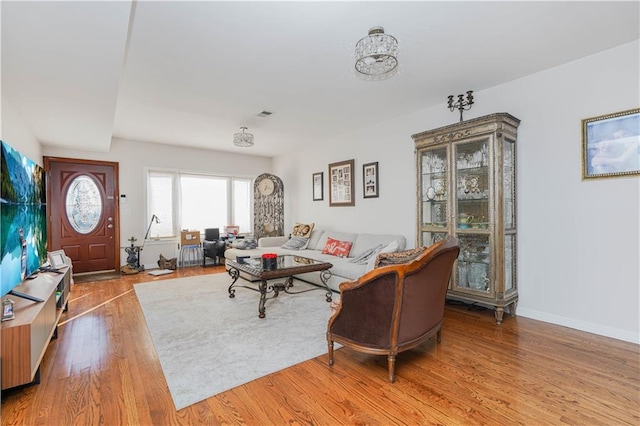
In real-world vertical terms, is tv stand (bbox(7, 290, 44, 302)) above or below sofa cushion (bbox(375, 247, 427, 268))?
below

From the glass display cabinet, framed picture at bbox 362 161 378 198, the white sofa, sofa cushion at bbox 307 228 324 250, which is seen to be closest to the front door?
the white sofa

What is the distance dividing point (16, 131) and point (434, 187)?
4976 mm

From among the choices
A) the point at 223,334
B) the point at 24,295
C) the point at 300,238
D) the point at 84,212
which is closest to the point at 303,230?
the point at 300,238

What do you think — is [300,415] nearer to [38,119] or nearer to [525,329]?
[525,329]

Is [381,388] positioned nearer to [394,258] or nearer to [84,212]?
[394,258]

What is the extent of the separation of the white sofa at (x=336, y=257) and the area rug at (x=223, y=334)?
0.38m

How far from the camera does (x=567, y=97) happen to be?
3.08 meters

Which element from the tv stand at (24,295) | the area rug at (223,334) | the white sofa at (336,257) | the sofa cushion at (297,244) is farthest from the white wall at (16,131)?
the sofa cushion at (297,244)

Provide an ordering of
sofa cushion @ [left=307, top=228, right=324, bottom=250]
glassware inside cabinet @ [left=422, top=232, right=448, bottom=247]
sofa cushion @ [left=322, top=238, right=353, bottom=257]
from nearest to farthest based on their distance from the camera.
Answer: glassware inside cabinet @ [left=422, top=232, right=448, bottom=247], sofa cushion @ [left=322, top=238, right=353, bottom=257], sofa cushion @ [left=307, top=228, right=324, bottom=250]

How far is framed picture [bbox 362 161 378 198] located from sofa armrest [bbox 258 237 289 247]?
2.24 m

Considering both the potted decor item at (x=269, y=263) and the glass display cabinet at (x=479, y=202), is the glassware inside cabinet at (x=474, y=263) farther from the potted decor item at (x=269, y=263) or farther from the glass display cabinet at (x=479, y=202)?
the potted decor item at (x=269, y=263)

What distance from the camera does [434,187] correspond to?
3.85m

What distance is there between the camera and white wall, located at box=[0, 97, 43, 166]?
3.07m

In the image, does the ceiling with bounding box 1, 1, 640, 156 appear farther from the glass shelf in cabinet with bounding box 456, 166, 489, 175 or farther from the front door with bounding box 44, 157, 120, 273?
the front door with bounding box 44, 157, 120, 273
